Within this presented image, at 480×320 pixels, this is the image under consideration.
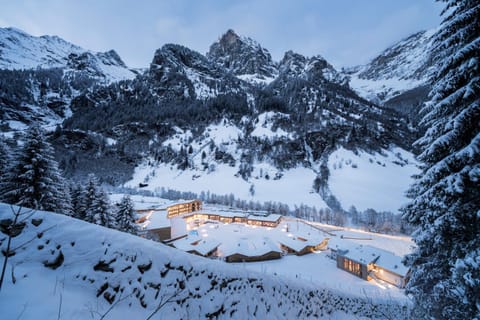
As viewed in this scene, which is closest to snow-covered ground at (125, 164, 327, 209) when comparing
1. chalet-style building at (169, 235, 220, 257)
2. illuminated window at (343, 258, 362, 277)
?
illuminated window at (343, 258, 362, 277)

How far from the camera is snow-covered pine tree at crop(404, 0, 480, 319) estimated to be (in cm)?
439

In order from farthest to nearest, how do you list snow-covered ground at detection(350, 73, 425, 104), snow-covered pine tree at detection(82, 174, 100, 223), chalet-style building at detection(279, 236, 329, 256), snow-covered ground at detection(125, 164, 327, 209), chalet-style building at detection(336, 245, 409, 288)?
1. snow-covered ground at detection(350, 73, 425, 104)
2. snow-covered ground at detection(125, 164, 327, 209)
3. chalet-style building at detection(279, 236, 329, 256)
4. chalet-style building at detection(336, 245, 409, 288)
5. snow-covered pine tree at detection(82, 174, 100, 223)

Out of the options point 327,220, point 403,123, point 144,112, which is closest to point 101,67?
point 144,112

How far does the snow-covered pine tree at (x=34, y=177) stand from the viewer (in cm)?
1068

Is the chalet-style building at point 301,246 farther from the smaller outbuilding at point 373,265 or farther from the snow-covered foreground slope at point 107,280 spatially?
the snow-covered foreground slope at point 107,280

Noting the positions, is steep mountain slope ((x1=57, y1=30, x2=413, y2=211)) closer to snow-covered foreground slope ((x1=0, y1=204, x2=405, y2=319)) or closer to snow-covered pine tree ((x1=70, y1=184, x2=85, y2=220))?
snow-covered pine tree ((x1=70, y1=184, x2=85, y2=220))

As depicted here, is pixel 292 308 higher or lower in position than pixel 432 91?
lower

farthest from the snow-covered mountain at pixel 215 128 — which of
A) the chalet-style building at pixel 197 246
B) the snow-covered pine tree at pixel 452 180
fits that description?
the snow-covered pine tree at pixel 452 180

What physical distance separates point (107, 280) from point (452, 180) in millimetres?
7802

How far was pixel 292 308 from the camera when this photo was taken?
499 centimetres

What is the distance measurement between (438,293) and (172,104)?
140 metres

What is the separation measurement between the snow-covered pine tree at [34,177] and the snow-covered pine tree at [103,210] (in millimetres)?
3282

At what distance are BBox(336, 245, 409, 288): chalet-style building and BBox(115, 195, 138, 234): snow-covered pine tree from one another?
963 inches

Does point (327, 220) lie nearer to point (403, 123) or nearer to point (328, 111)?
point (328, 111)
